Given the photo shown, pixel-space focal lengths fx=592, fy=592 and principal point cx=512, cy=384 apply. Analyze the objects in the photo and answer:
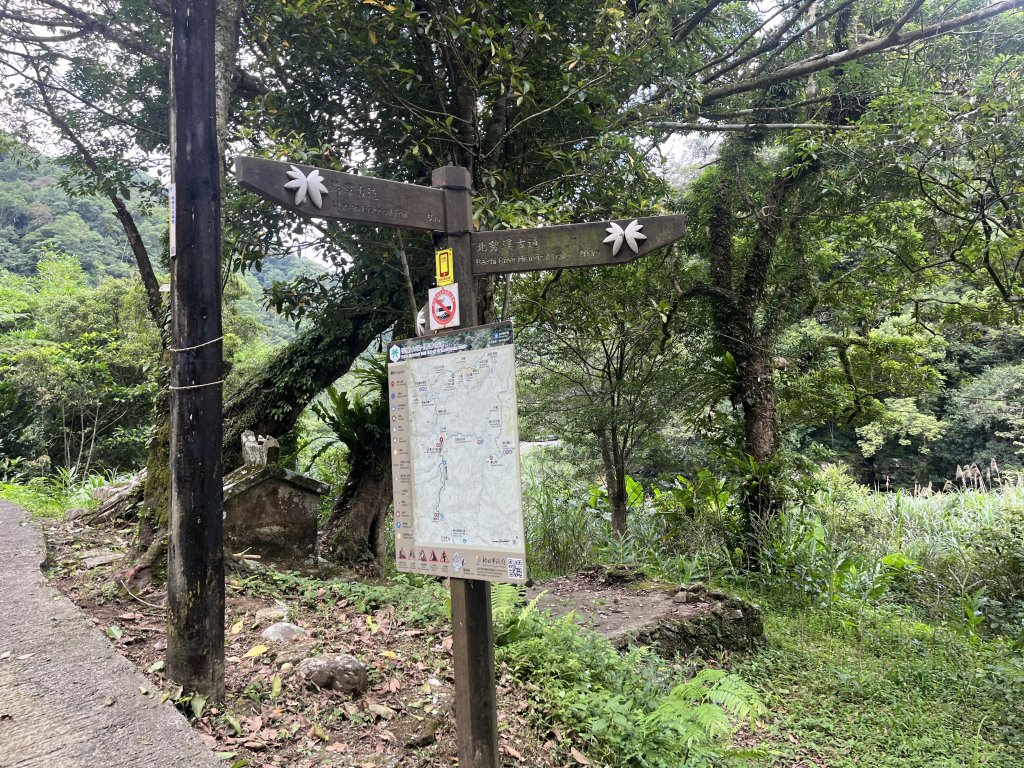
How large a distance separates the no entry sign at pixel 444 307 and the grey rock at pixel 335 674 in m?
1.75

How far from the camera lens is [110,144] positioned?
6.24 m

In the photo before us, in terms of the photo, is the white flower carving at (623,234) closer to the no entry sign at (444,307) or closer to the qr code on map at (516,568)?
the no entry sign at (444,307)

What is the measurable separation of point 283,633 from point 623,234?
2.83m

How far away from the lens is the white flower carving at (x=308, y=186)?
7.42 ft

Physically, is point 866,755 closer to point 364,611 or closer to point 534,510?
point 364,611

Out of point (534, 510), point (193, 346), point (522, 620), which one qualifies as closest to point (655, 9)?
point (193, 346)

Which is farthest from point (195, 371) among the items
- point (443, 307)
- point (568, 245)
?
point (568, 245)

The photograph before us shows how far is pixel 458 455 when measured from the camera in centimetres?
233

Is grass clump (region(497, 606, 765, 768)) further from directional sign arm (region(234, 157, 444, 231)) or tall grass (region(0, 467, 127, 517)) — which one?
tall grass (region(0, 467, 127, 517))

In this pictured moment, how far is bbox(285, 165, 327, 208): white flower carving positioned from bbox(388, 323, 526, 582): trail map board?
66cm

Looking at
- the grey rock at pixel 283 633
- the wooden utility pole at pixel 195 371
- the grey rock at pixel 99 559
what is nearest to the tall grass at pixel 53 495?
the grey rock at pixel 99 559

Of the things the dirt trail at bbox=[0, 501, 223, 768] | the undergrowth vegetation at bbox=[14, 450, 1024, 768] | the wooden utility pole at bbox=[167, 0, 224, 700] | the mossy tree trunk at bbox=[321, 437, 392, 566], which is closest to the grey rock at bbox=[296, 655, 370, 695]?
the wooden utility pole at bbox=[167, 0, 224, 700]

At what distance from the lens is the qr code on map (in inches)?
83.9

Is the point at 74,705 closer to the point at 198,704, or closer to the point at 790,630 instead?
the point at 198,704
